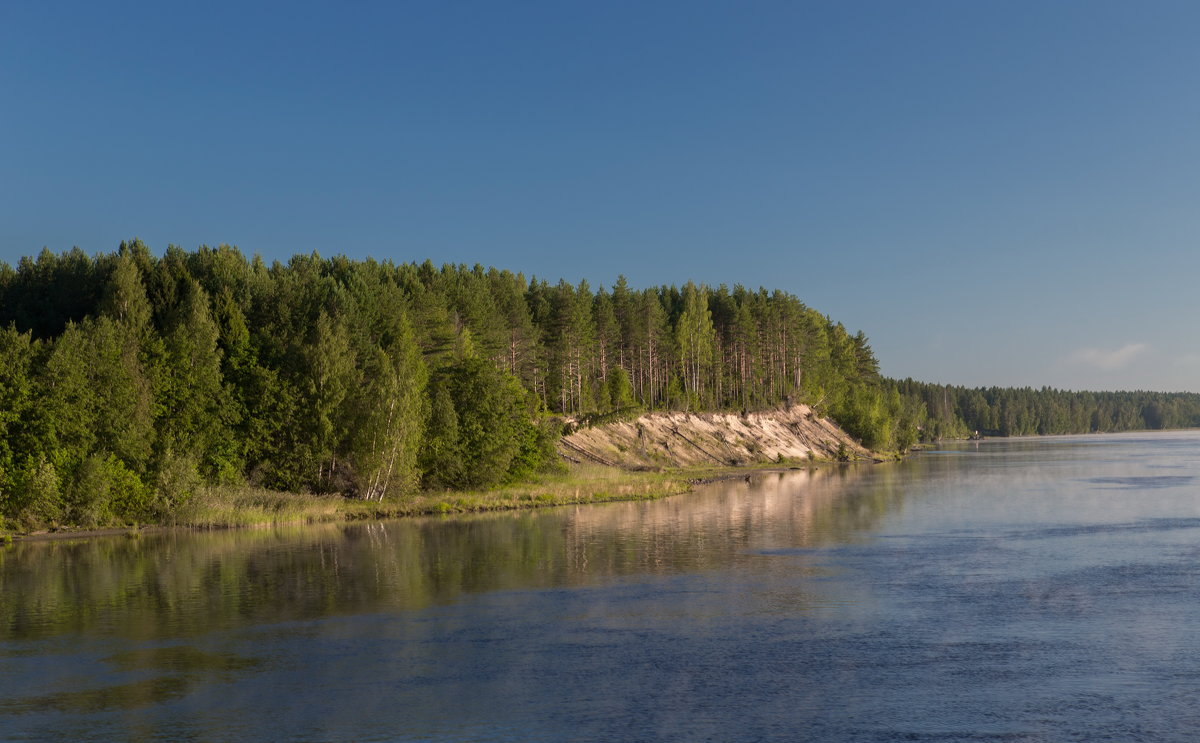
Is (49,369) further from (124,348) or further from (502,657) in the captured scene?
(502,657)

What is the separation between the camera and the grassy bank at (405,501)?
62.6 metres

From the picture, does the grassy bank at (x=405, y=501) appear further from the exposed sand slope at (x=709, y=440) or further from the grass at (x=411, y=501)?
the exposed sand slope at (x=709, y=440)

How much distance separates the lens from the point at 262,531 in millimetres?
60500

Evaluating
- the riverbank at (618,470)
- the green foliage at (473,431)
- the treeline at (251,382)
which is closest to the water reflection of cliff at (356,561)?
the riverbank at (618,470)

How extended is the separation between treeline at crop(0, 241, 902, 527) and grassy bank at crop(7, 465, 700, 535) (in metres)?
1.52

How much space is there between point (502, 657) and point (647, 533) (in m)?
31.1

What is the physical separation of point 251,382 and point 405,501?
14.0 meters

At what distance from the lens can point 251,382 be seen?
72.5 meters

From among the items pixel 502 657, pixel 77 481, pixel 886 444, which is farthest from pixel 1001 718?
pixel 886 444

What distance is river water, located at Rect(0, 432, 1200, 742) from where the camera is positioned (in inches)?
840

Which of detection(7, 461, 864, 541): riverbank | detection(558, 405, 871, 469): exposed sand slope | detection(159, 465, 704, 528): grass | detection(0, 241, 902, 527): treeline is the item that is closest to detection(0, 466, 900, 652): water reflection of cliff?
detection(7, 461, 864, 541): riverbank

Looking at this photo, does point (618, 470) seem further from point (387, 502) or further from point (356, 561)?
point (356, 561)

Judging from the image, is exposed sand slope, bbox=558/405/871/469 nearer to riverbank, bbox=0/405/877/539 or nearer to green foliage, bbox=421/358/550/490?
riverbank, bbox=0/405/877/539

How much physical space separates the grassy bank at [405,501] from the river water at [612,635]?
5.15m
